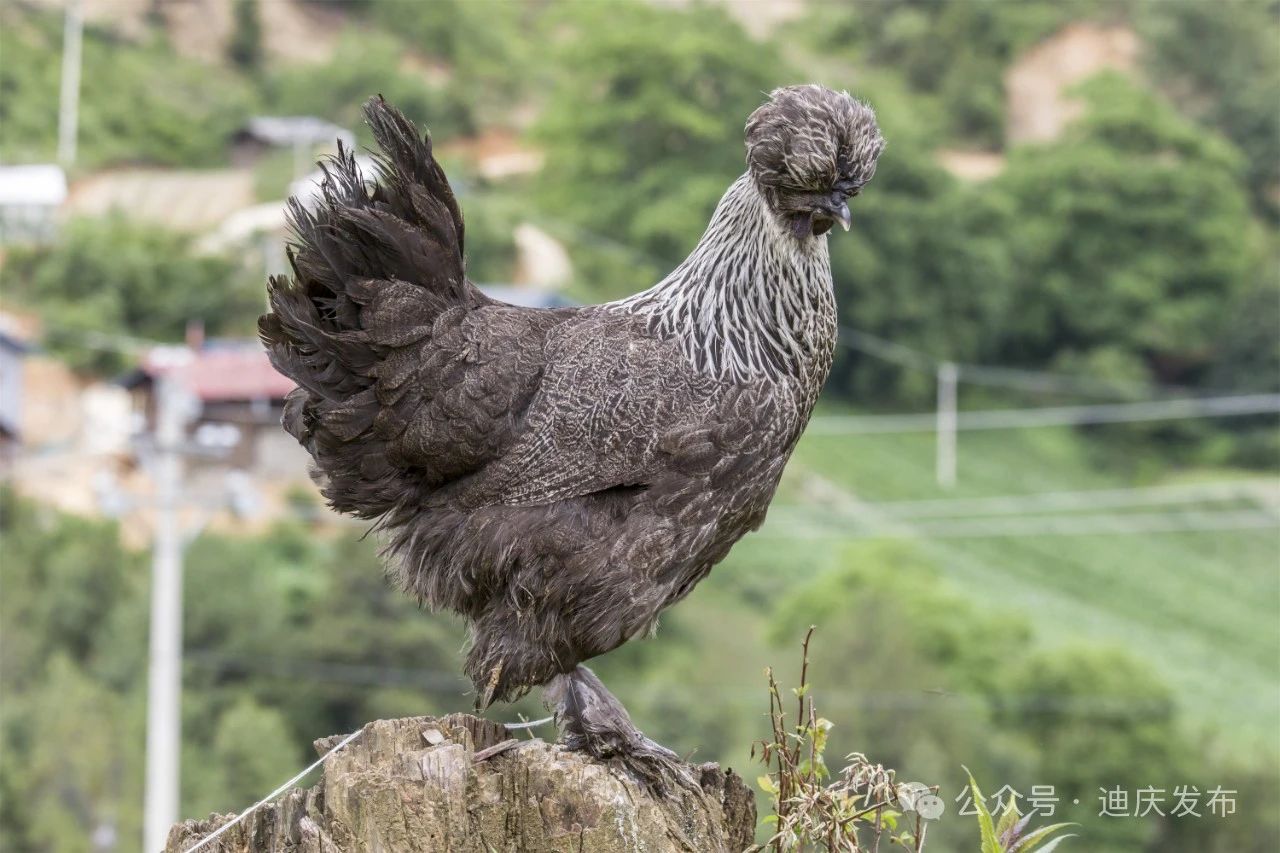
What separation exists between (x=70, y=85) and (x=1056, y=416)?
35.6m

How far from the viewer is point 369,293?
21.8ft

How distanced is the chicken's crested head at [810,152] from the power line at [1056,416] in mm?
54610

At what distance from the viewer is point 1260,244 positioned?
257 ft

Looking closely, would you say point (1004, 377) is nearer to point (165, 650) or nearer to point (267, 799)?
point (165, 650)

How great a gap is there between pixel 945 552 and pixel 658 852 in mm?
51511

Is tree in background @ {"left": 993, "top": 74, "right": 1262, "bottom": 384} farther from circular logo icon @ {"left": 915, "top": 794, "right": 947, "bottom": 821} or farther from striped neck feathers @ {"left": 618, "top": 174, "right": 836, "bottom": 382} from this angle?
circular logo icon @ {"left": 915, "top": 794, "right": 947, "bottom": 821}

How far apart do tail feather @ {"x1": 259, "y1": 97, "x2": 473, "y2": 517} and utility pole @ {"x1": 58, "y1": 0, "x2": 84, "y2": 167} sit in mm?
54984

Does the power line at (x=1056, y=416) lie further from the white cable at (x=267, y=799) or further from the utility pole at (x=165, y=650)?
the white cable at (x=267, y=799)

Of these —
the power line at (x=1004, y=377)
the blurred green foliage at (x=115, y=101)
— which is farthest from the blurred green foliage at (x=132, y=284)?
the power line at (x=1004, y=377)

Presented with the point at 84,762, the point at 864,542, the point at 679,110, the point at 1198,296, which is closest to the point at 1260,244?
the point at 1198,296

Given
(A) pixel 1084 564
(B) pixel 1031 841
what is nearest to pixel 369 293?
(B) pixel 1031 841

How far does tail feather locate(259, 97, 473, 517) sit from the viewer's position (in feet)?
21.8

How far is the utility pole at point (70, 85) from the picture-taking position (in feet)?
197

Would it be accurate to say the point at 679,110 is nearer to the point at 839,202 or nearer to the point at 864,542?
the point at 864,542
